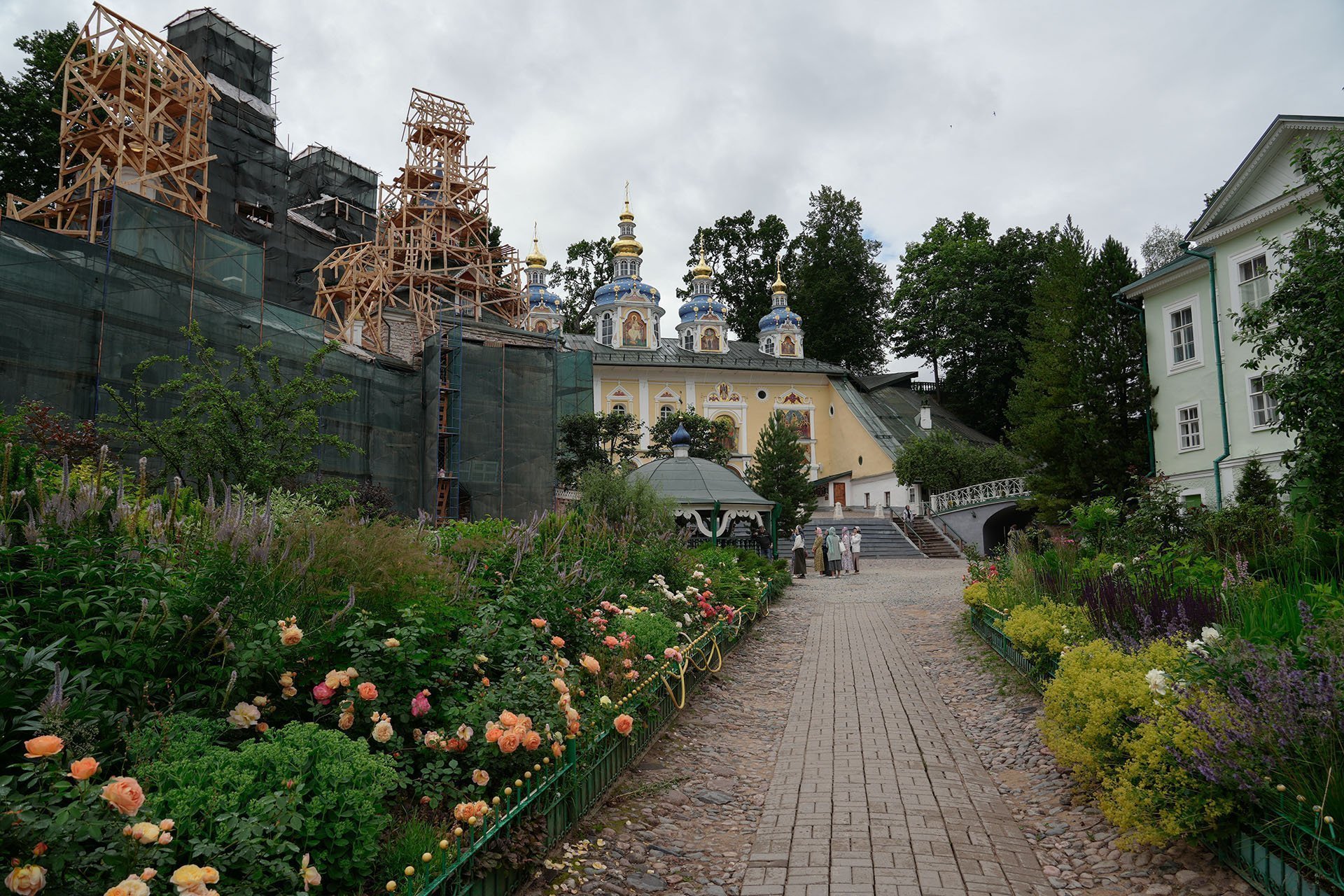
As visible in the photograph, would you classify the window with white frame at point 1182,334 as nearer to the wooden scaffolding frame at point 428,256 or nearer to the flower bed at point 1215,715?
the flower bed at point 1215,715

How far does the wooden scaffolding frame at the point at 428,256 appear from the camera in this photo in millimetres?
32719

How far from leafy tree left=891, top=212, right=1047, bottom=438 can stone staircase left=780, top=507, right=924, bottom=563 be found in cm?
1485

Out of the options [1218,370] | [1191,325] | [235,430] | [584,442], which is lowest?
[235,430]

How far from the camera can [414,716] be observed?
390 centimetres

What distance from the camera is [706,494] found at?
18.6 m

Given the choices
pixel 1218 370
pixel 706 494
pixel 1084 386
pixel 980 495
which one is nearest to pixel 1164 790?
pixel 706 494

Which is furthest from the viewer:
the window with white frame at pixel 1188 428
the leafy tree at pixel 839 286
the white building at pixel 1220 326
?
the leafy tree at pixel 839 286

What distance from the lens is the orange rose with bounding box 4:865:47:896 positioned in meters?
2.01

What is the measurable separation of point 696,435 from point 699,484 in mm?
19947

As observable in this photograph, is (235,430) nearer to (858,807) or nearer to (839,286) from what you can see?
(858,807)

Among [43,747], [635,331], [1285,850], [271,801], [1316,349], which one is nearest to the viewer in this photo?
[43,747]

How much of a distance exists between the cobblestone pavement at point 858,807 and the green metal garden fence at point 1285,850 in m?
0.13

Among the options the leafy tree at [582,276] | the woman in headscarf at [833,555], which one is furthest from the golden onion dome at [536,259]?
the woman in headscarf at [833,555]

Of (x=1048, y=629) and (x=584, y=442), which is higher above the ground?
(x=584, y=442)
